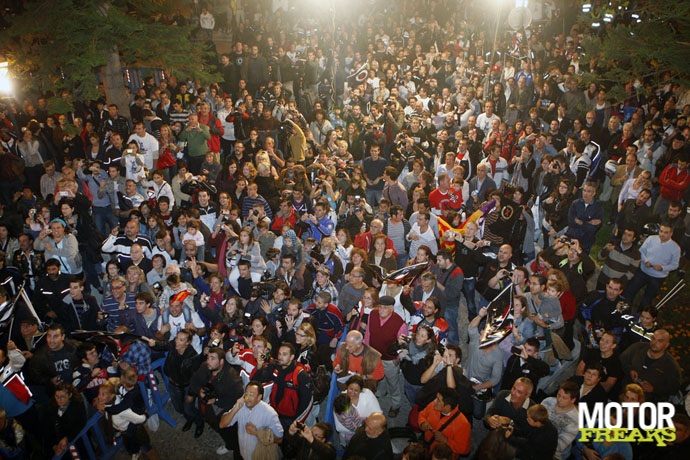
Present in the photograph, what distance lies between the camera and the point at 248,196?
30.9 ft

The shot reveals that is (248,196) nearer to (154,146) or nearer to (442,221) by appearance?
(154,146)

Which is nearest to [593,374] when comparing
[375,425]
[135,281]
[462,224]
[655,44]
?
[375,425]

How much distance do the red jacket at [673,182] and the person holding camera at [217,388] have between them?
8.08m

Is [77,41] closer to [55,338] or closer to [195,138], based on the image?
[195,138]

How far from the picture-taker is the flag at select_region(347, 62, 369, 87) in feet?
56.8

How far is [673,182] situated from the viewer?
9.11m

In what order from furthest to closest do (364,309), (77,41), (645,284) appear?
(77,41)
(645,284)
(364,309)

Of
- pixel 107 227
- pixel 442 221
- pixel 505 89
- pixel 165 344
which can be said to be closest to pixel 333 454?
pixel 165 344

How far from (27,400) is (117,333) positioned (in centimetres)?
118

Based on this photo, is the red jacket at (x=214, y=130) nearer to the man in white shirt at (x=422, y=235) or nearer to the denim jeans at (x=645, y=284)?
the man in white shirt at (x=422, y=235)

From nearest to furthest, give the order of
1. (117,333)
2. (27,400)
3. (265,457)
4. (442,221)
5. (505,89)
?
1. (265,457)
2. (27,400)
3. (117,333)
4. (442,221)
5. (505,89)

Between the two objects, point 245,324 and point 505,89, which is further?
point 505,89

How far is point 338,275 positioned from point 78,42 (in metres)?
8.05

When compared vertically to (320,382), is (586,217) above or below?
above
